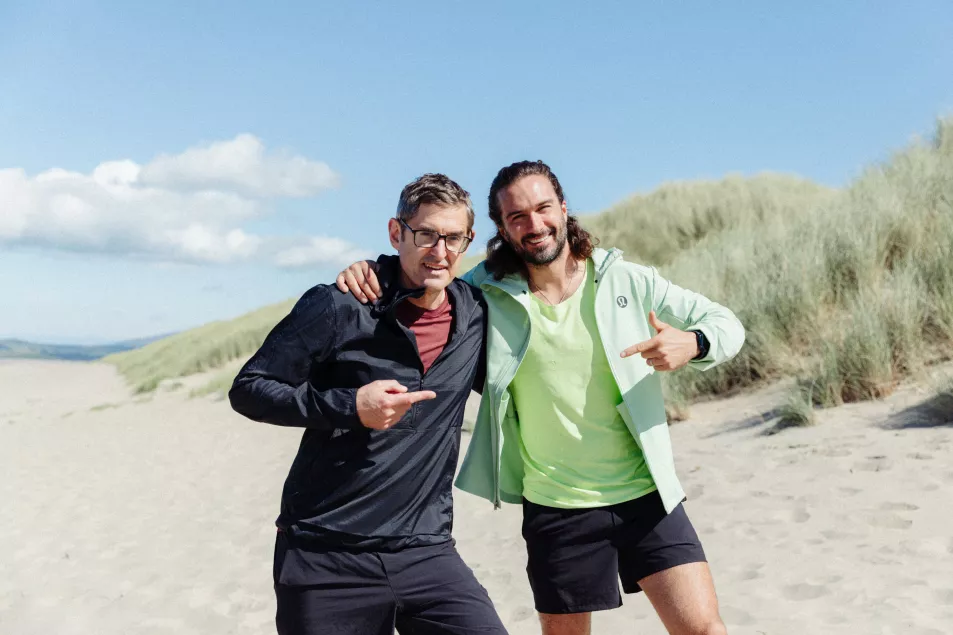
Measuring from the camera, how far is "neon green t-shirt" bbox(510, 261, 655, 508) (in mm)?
2980

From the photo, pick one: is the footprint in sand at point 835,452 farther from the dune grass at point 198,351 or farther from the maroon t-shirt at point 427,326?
the dune grass at point 198,351

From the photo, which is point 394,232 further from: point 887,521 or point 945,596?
point 887,521

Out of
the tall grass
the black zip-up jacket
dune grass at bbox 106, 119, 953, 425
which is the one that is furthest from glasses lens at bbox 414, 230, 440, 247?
the tall grass

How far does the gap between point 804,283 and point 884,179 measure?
4.39 m

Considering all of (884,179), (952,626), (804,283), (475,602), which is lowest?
(952,626)

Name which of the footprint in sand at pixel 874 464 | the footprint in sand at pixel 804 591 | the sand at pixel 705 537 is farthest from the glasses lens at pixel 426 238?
the footprint in sand at pixel 874 464

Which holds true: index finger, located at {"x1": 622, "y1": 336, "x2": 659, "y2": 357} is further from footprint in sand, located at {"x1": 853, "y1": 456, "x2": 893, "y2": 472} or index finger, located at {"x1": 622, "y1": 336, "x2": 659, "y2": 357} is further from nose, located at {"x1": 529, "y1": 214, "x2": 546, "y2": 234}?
footprint in sand, located at {"x1": 853, "y1": 456, "x2": 893, "y2": 472}

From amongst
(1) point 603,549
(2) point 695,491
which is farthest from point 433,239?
(2) point 695,491

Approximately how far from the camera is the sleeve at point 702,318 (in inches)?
117

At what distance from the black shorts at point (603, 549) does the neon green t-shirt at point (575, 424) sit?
0.05 meters

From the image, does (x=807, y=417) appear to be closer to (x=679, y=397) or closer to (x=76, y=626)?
(x=679, y=397)

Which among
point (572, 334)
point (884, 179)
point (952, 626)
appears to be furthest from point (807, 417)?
point (884, 179)

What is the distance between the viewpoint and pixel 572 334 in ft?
10.0

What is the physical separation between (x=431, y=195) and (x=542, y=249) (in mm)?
554
